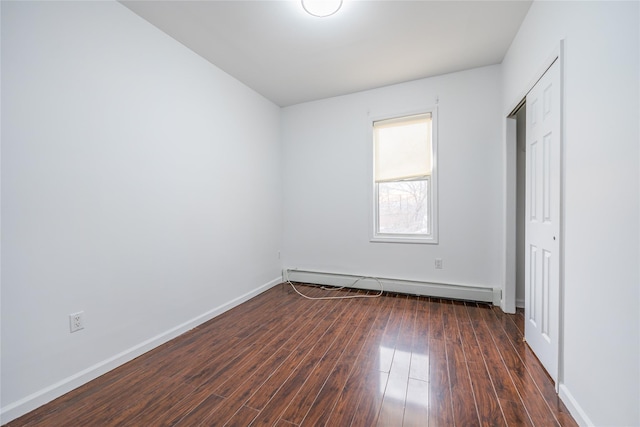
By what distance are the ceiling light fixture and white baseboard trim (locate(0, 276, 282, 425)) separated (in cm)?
295

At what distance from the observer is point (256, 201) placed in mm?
3547

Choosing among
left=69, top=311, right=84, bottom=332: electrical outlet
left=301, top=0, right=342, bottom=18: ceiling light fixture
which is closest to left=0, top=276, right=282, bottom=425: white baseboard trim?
left=69, top=311, right=84, bottom=332: electrical outlet

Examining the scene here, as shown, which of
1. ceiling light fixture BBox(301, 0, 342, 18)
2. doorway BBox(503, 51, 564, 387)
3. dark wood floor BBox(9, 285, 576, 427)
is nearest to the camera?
dark wood floor BBox(9, 285, 576, 427)

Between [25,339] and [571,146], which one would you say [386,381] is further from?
[25,339]

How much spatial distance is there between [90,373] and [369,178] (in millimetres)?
3312

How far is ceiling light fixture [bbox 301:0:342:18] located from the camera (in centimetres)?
196

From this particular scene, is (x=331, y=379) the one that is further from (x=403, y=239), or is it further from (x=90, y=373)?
(x=403, y=239)

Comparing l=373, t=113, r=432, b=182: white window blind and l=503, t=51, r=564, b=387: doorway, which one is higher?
l=373, t=113, r=432, b=182: white window blind

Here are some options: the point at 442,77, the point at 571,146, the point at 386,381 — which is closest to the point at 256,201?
the point at 386,381

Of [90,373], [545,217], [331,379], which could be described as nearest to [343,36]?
[545,217]

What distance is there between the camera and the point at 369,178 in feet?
11.8

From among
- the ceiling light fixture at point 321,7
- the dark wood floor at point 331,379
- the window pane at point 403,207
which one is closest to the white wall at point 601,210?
the dark wood floor at point 331,379

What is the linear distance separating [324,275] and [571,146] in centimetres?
300

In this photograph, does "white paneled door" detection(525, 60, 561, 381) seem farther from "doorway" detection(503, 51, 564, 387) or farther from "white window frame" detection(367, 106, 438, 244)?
"white window frame" detection(367, 106, 438, 244)
